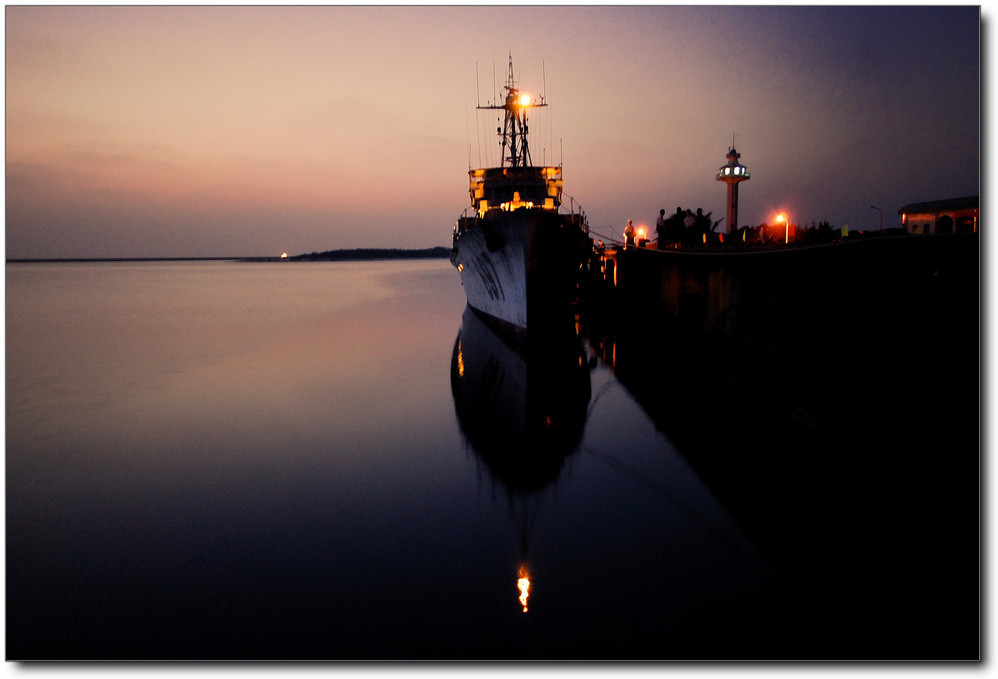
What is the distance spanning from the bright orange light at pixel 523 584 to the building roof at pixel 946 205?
18785 mm

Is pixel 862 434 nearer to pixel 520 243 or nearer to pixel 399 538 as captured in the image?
pixel 399 538

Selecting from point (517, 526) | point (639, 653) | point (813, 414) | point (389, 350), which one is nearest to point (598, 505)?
point (517, 526)

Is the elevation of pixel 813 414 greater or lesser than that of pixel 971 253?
lesser

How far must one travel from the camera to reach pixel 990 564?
5500 millimetres

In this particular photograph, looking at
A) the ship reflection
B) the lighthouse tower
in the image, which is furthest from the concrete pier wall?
the lighthouse tower

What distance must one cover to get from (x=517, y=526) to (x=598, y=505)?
1286 mm

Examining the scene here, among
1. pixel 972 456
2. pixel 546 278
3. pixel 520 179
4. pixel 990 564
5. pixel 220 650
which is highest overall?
pixel 520 179

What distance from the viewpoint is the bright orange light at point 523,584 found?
612cm

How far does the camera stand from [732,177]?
23703 mm

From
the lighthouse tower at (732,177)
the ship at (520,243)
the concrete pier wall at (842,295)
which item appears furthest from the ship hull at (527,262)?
the lighthouse tower at (732,177)

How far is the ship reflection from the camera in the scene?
965 cm

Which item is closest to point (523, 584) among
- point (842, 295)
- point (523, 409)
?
point (842, 295)

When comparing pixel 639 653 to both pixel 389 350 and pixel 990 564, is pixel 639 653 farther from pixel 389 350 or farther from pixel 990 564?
pixel 389 350

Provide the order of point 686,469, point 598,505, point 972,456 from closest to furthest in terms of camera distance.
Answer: point 972,456 → point 598,505 → point 686,469
